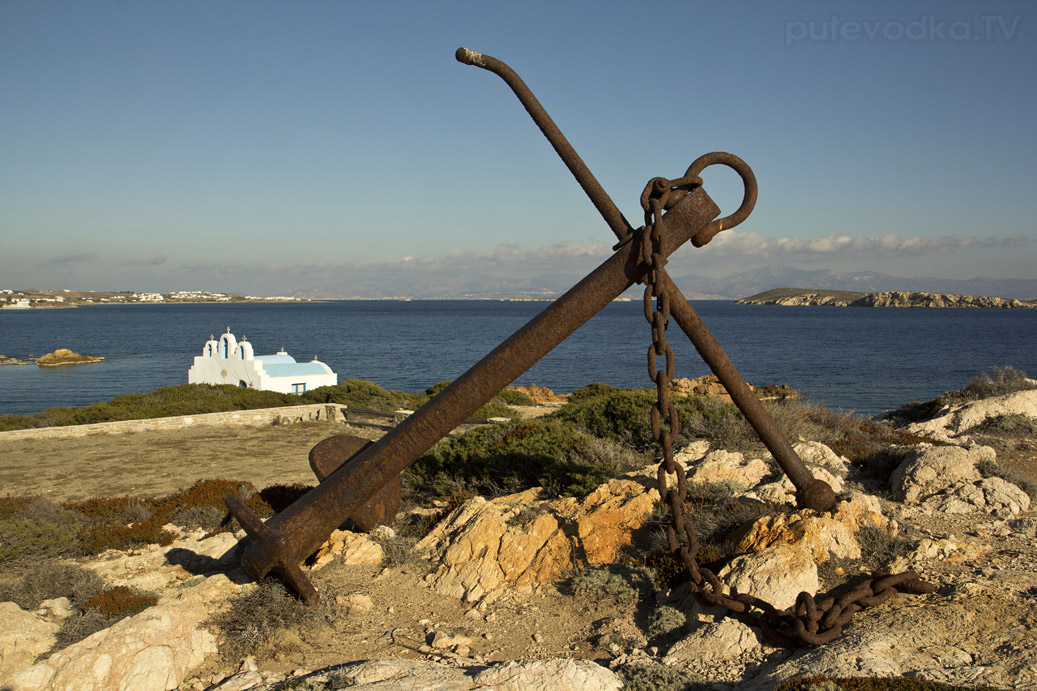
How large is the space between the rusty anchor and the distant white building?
63.8 feet

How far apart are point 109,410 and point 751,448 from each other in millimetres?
16855

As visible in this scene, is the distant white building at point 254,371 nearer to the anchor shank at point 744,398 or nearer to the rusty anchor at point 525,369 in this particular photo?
the rusty anchor at point 525,369

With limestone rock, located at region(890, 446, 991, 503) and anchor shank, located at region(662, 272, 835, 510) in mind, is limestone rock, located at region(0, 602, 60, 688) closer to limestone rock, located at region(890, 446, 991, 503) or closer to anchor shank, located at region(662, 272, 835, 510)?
anchor shank, located at region(662, 272, 835, 510)

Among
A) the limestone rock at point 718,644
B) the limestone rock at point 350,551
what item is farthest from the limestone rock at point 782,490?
the limestone rock at point 350,551

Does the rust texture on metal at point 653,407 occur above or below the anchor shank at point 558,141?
below

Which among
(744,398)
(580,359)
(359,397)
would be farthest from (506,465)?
(580,359)

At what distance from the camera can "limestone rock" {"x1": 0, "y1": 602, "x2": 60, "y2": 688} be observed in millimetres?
3393

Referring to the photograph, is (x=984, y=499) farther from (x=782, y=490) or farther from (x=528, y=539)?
(x=528, y=539)

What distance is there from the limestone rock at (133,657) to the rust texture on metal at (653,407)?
457 mm

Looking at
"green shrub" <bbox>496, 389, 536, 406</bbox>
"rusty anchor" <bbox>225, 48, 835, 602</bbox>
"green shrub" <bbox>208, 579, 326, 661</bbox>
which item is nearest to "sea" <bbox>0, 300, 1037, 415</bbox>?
"green shrub" <bbox>496, 389, 536, 406</bbox>

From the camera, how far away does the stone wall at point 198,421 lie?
13.4 meters

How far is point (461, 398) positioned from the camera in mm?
3379

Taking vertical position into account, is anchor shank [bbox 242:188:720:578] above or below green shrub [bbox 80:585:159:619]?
above

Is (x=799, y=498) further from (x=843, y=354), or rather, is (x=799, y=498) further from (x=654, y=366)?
(x=843, y=354)
